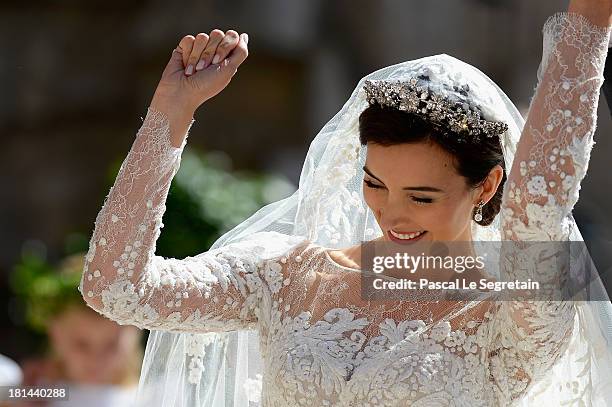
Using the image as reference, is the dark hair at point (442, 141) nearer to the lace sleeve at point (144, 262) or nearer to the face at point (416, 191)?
the face at point (416, 191)

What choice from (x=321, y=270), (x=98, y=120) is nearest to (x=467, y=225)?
(x=321, y=270)

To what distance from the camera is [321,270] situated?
2.76m

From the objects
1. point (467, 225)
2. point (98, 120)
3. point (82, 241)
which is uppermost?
point (98, 120)

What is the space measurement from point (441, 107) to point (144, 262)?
775 mm

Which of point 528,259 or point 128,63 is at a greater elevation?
point 128,63

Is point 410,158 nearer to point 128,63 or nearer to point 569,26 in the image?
point 569,26

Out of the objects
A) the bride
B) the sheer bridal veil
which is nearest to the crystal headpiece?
the bride

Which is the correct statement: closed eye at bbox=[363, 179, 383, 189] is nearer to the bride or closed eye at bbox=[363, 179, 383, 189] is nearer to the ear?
Result: the bride

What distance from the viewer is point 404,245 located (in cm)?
261

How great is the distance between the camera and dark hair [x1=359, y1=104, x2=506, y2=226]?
2568 millimetres

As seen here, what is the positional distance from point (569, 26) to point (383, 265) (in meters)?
0.78

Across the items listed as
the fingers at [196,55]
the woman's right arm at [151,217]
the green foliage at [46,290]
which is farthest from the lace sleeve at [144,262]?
the green foliage at [46,290]

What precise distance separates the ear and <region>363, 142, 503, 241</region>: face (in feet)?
0.17

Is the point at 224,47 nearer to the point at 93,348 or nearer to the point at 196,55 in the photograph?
the point at 196,55
